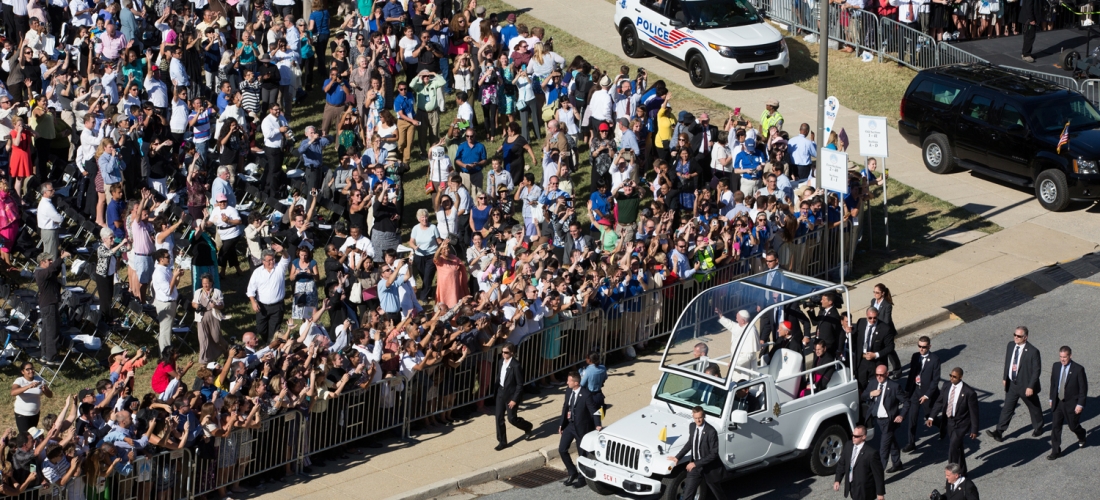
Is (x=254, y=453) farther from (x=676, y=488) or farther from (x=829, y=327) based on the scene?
(x=829, y=327)

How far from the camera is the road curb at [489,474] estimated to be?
54.1 ft

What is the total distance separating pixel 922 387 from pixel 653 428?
3.40 meters

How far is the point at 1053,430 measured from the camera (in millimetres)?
16594

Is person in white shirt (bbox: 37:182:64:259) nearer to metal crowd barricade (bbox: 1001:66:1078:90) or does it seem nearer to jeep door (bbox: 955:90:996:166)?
jeep door (bbox: 955:90:996:166)

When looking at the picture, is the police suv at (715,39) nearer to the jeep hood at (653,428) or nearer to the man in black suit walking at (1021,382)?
the man in black suit walking at (1021,382)

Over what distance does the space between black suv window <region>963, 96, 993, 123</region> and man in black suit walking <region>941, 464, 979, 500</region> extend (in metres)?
12.7

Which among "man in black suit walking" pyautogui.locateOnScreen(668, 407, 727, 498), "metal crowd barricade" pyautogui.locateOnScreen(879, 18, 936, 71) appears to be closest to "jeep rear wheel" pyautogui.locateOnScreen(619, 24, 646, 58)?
"metal crowd barricade" pyautogui.locateOnScreen(879, 18, 936, 71)

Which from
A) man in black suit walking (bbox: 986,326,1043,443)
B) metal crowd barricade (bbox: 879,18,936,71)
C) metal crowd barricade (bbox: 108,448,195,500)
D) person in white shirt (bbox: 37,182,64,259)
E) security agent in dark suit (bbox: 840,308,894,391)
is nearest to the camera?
metal crowd barricade (bbox: 108,448,195,500)

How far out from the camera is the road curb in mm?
16484

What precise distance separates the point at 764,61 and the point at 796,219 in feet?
26.5

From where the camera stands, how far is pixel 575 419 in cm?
1647

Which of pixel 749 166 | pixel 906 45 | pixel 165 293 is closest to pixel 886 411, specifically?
pixel 749 166

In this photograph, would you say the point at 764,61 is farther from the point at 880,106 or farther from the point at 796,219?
the point at 796,219

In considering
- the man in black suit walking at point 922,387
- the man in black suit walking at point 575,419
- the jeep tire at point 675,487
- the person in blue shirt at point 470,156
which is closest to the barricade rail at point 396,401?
the man in black suit walking at point 575,419
